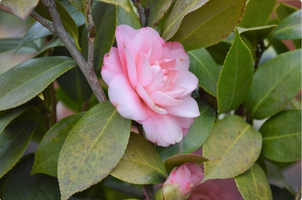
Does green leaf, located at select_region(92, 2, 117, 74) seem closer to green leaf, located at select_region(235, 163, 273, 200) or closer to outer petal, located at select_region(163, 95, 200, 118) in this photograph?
outer petal, located at select_region(163, 95, 200, 118)

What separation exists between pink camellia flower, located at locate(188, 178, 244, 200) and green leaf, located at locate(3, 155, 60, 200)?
0.22m

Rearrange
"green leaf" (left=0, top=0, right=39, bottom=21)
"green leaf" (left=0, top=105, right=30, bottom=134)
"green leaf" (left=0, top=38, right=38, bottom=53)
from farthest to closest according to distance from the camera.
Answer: "green leaf" (left=0, top=38, right=38, bottom=53) < "green leaf" (left=0, top=105, right=30, bottom=134) < "green leaf" (left=0, top=0, right=39, bottom=21)

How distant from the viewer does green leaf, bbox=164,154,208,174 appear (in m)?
0.34

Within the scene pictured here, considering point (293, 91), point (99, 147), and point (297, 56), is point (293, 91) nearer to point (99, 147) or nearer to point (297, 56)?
point (297, 56)

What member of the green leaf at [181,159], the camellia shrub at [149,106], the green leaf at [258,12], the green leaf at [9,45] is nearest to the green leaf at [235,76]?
the camellia shrub at [149,106]

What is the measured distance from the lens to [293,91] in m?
0.44

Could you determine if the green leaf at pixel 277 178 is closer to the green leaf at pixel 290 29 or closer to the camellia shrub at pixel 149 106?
the camellia shrub at pixel 149 106

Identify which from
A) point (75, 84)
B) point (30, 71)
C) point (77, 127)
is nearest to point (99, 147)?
point (77, 127)

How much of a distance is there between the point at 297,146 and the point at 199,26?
0.23m

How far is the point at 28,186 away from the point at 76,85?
209 mm

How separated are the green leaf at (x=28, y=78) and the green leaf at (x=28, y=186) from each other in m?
0.15

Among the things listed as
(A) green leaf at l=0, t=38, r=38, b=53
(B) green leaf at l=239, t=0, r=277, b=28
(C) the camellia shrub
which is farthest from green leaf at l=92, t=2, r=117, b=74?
(B) green leaf at l=239, t=0, r=277, b=28

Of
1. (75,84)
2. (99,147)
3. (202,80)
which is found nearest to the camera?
(99,147)

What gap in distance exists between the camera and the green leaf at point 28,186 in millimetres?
426
